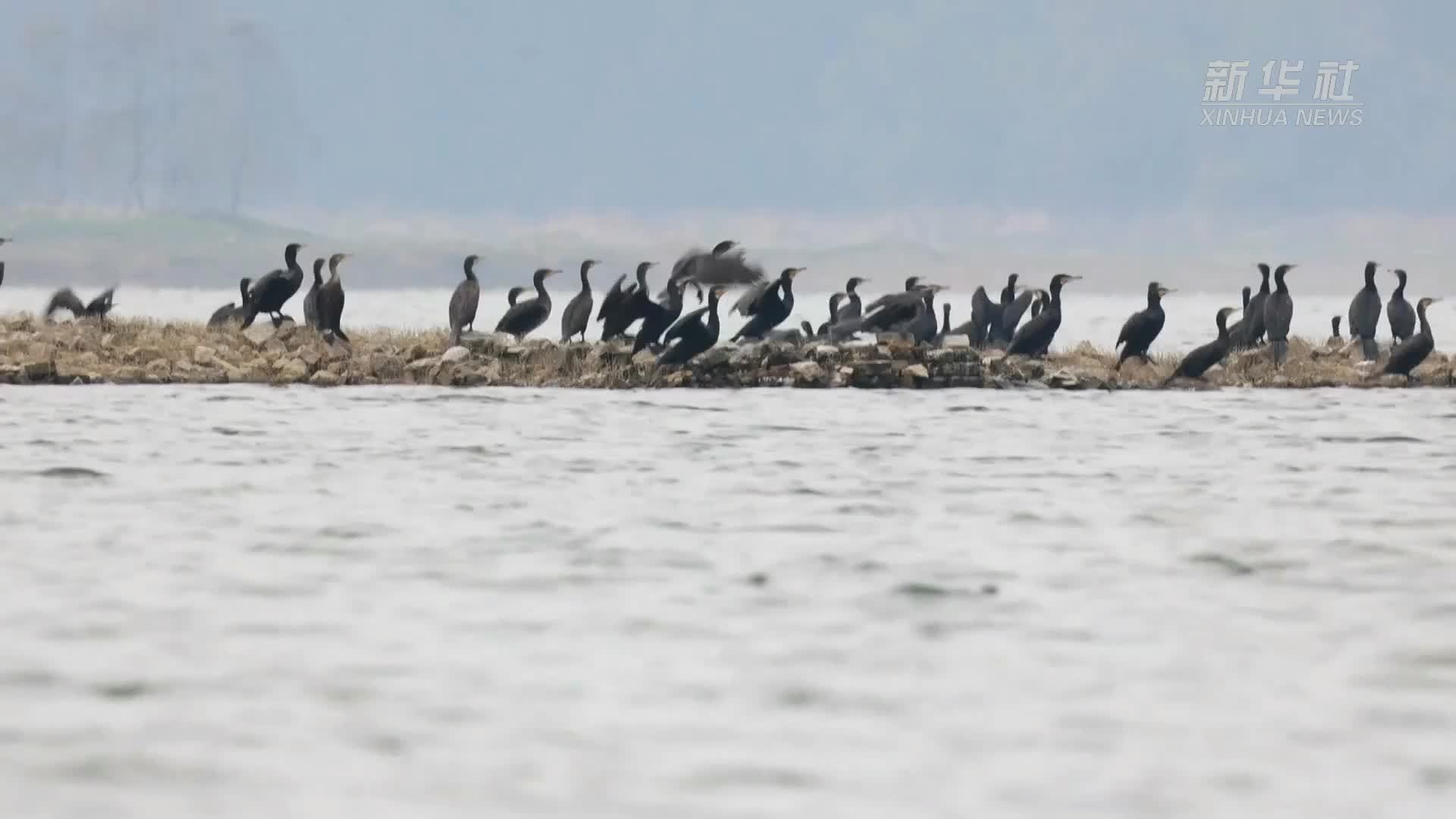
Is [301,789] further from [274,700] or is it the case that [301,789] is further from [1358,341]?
[1358,341]

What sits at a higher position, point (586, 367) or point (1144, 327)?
point (1144, 327)

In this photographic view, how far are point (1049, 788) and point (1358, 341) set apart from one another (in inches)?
852

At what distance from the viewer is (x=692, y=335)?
20.5m

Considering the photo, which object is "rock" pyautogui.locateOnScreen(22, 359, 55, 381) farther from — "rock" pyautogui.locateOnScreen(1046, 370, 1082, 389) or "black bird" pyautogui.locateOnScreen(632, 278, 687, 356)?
"rock" pyautogui.locateOnScreen(1046, 370, 1082, 389)

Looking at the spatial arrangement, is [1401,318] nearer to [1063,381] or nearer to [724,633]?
[1063,381]

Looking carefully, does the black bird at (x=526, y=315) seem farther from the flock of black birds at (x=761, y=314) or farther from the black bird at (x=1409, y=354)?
the black bird at (x=1409, y=354)

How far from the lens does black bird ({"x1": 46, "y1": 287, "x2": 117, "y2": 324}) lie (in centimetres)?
2564

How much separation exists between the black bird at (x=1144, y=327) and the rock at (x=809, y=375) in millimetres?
3670

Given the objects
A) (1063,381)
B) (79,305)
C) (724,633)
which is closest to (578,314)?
(1063,381)

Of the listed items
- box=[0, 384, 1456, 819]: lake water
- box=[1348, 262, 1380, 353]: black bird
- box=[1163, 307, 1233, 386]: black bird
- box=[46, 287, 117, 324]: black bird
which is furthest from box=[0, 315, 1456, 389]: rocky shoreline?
box=[0, 384, 1456, 819]: lake water

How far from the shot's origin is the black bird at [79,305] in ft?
84.1

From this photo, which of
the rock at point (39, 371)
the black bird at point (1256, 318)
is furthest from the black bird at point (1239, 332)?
the rock at point (39, 371)

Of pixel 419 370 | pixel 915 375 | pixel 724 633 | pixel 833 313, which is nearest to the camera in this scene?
pixel 724 633

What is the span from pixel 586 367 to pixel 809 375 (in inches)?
99.2
